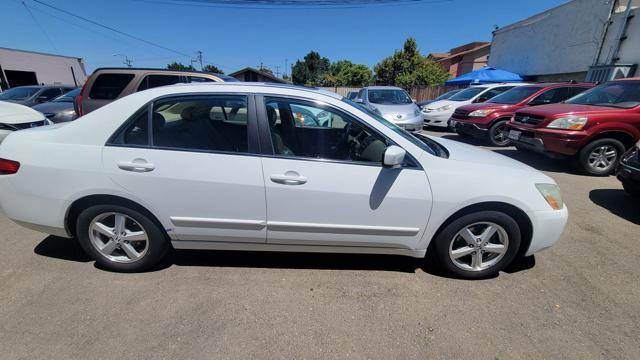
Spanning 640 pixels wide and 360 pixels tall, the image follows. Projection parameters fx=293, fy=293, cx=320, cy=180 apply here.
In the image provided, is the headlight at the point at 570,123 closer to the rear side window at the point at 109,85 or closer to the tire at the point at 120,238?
the tire at the point at 120,238

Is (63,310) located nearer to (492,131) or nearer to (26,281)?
(26,281)

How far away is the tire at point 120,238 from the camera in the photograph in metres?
2.37

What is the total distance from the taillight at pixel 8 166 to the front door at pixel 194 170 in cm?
77

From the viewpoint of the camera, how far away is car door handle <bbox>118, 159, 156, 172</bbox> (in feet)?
7.28

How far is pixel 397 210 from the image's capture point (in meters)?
2.27

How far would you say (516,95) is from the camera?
820 cm

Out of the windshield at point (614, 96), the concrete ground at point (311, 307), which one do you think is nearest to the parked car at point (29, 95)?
the concrete ground at point (311, 307)

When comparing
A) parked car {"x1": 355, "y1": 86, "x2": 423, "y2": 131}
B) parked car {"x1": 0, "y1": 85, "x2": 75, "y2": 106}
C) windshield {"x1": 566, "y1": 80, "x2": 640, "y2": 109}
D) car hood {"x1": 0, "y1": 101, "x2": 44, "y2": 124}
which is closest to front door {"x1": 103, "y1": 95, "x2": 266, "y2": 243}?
car hood {"x1": 0, "y1": 101, "x2": 44, "y2": 124}

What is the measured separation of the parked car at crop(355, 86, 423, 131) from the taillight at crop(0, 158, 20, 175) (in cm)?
599

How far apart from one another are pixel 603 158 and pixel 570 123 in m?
1.00

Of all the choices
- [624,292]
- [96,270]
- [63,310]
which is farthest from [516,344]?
[96,270]

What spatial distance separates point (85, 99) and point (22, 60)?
37564 mm

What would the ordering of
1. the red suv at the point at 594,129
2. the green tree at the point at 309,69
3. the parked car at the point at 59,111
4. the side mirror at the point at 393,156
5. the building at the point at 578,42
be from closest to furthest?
the side mirror at the point at 393,156, the red suv at the point at 594,129, the parked car at the point at 59,111, the building at the point at 578,42, the green tree at the point at 309,69

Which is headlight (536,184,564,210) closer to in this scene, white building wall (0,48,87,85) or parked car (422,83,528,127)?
parked car (422,83,528,127)
